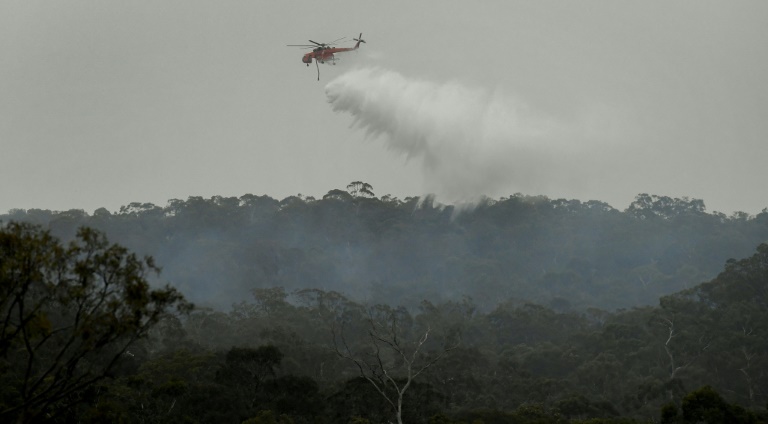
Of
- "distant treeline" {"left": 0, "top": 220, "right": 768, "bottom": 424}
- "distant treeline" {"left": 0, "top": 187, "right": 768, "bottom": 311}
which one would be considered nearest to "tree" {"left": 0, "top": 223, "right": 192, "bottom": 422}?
"distant treeline" {"left": 0, "top": 220, "right": 768, "bottom": 424}

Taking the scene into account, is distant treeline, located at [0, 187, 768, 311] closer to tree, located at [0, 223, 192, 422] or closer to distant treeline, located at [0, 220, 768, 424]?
distant treeline, located at [0, 220, 768, 424]

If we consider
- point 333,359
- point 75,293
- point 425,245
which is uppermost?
point 425,245

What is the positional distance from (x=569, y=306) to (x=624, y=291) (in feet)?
66.3

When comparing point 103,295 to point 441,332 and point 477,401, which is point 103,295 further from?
point 441,332

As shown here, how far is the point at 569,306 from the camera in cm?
11444

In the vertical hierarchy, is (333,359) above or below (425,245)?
below

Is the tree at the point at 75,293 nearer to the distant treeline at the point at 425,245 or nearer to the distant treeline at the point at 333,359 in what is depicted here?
the distant treeline at the point at 333,359

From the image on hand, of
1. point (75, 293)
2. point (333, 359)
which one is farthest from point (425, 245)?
point (75, 293)

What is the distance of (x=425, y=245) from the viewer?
145m

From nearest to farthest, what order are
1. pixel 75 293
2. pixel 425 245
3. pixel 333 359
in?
pixel 75 293
pixel 333 359
pixel 425 245

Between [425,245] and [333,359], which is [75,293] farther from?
[425,245]

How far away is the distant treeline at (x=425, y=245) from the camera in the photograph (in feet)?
417

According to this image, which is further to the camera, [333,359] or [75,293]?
[333,359]

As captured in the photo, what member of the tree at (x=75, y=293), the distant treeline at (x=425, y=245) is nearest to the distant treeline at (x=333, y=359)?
the tree at (x=75, y=293)
